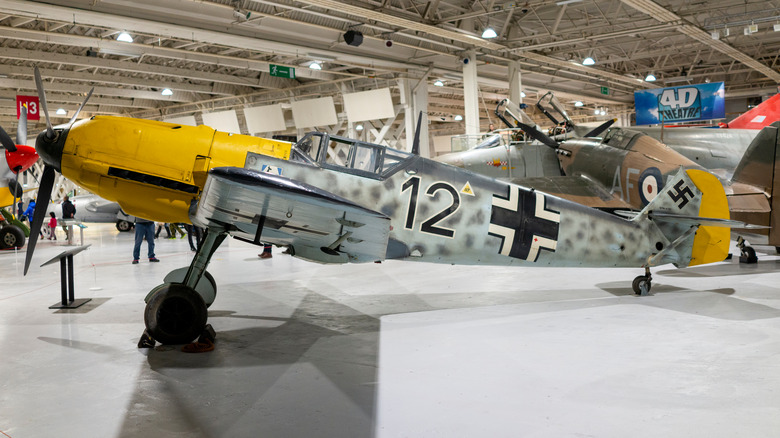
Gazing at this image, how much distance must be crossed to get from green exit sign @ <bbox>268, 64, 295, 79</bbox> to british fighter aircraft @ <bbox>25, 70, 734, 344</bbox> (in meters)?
12.8

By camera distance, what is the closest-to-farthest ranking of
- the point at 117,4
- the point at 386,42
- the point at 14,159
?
the point at 14,159 → the point at 117,4 → the point at 386,42

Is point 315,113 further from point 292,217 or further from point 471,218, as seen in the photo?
point 292,217

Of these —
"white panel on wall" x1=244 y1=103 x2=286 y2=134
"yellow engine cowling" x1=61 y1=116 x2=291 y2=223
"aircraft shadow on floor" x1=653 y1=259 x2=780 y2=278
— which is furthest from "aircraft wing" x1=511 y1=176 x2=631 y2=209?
"white panel on wall" x1=244 y1=103 x2=286 y2=134

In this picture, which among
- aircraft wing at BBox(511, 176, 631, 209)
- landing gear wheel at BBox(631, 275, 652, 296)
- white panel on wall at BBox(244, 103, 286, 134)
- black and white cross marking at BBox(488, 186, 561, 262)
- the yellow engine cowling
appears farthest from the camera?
white panel on wall at BBox(244, 103, 286, 134)

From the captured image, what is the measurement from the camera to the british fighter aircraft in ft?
16.6

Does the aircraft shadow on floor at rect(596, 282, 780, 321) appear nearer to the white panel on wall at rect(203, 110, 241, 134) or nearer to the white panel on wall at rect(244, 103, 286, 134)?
the white panel on wall at rect(244, 103, 286, 134)

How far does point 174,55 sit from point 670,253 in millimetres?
16405

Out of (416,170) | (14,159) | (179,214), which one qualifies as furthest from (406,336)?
(14,159)

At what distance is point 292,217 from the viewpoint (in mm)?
4750

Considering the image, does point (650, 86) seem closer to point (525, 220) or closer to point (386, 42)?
point (386, 42)

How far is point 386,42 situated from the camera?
703 inches

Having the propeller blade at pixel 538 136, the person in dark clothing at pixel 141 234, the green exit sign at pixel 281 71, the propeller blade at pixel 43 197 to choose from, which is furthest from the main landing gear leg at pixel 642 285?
the green exit sign at pixel 281 71

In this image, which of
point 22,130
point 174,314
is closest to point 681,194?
point 174,314

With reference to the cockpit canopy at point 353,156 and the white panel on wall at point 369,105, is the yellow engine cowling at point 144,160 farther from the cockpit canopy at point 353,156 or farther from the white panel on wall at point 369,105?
the white panel on wall at point 369,105
